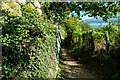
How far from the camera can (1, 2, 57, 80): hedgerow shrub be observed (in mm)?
6215

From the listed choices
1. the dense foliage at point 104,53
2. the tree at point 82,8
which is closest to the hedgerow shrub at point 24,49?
the dense foliage at point 104,53

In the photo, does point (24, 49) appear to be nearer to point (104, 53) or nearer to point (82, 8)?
point (104, 53)

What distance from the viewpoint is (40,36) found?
716cm

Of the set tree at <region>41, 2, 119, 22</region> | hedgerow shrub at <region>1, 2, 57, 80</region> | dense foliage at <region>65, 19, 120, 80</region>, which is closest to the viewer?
hedgerow shrub at <region>1, 2, 57, 80</region>

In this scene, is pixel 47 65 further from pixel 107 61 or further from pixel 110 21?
pixel 110 21

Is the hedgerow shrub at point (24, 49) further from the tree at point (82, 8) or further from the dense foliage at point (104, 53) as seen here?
the tree at point (82, 8)

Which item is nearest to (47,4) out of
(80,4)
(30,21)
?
(80,4)

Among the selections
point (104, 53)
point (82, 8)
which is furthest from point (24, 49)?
point (82, 8)

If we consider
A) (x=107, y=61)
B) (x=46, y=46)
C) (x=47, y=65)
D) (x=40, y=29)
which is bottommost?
(x=107, y=61)

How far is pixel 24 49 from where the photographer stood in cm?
640

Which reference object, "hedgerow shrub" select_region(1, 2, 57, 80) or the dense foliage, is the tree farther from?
"hedgerow shrub" select_region(1, 2, 57, 80)

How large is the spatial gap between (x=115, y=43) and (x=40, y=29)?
7.05 meters

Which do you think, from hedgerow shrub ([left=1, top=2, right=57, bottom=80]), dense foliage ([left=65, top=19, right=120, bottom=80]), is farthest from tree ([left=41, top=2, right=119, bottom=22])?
hedgerow shrub ([left=1, top=2, right=57, bottom=80])

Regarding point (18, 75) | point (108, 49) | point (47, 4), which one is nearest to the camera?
point (18, 75)
